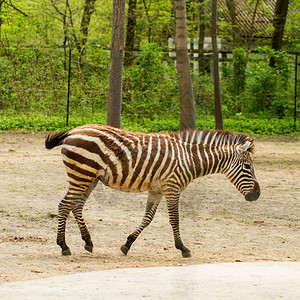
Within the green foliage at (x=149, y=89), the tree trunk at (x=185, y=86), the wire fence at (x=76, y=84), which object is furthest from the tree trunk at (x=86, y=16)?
the tree trunk at (x=185, y=86)

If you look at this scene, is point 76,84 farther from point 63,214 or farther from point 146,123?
point 63,214

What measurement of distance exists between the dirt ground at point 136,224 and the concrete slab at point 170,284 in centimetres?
49

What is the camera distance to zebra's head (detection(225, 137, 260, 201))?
7.30 m

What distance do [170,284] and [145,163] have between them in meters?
2.13

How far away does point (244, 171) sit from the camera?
7.34 m

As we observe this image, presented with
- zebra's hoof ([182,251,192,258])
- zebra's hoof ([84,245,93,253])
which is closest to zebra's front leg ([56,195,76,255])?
zebra's hoof ([84,245,93,253])

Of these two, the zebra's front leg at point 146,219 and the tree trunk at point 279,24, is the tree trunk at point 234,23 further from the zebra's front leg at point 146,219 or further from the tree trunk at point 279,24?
the zebra's front leg at point 146,219

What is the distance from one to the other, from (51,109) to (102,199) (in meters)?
11.2

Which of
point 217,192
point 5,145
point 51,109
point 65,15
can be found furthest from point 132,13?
point 217,192

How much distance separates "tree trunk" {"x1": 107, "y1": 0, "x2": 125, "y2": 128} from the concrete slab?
24.7 feet

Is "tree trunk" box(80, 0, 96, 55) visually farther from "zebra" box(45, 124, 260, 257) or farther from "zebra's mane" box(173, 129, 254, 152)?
"zebra" box(45, 124, 260, 257)

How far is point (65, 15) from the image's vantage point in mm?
24719

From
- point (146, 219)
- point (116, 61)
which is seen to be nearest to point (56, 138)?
point (146, 219)

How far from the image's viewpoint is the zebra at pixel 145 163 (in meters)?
6.78
